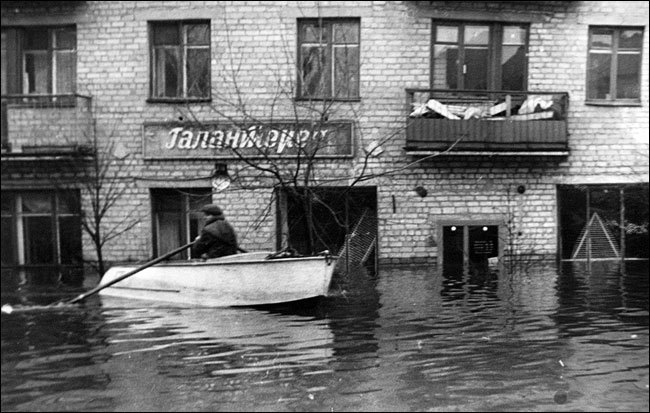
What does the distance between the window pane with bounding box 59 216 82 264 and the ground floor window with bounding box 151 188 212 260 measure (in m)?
1.49

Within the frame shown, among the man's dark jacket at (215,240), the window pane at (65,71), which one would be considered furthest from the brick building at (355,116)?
the man's dark jacket at (215,240)

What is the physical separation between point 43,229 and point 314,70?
6393mm

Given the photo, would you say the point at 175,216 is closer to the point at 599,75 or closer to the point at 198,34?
the point at 198,34

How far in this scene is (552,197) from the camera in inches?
436

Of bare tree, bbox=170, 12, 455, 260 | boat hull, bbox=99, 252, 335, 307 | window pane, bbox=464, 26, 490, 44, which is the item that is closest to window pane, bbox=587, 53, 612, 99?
window pane, bbox=464, 26, 490, 44

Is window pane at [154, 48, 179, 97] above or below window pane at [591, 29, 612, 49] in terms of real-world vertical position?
below

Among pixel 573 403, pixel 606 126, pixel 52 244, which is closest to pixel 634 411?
pixel 573 403

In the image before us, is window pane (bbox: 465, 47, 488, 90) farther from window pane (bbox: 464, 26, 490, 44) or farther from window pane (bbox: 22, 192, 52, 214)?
window pane (bbox: 22, 192, 52, 214)

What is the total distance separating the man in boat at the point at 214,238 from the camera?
7039mm

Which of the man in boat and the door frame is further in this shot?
the door frame

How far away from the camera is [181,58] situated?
35.6 ft

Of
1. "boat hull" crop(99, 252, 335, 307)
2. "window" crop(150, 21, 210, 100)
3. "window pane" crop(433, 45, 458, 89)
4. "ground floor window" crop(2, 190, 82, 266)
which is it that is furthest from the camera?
"window pane" crop(433, 45, 458, 89)

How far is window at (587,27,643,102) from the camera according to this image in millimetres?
11008

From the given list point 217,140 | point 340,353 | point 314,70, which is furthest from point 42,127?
point 340,353
